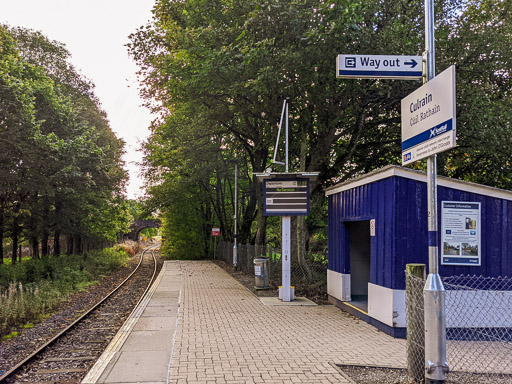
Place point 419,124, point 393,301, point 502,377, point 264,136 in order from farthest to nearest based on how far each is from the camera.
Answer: point 264,136 < point 393,301 < point 502,377 < point 419,124

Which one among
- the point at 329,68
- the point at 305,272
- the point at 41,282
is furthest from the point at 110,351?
the point at 41,282

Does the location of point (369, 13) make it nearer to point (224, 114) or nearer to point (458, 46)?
point (458, 46)

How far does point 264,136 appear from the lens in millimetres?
23016

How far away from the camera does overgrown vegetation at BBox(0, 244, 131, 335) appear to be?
12828 mm

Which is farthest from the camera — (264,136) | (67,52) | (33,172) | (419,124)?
A: (67,52)

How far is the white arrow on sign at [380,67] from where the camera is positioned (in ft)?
19.8

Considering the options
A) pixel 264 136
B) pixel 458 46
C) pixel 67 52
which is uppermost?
pixel 67 52

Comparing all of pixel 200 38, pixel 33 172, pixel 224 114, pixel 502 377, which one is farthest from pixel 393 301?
pixel 33 172

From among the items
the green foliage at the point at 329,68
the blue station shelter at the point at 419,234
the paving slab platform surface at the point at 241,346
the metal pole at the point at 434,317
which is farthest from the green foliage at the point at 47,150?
the metal pole at the point at 434,317

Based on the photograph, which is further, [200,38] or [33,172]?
[33,172]

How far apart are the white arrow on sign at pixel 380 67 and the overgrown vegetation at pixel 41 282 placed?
988 cm

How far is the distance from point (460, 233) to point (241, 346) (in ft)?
16.0

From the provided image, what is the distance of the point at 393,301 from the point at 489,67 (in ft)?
35.6

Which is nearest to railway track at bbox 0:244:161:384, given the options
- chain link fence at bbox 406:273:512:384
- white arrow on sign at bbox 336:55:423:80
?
white arrow on sign at bbox 336:55:423:80
